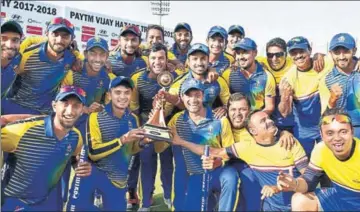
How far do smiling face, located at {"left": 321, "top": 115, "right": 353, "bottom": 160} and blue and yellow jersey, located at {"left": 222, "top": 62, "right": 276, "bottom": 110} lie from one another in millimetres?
1605

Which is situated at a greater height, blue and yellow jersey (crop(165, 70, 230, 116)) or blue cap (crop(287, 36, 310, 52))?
blue cap (crop(287, 36, 310, 52))

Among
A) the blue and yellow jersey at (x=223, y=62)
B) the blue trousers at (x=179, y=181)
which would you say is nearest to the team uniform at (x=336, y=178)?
the blue trousers at (x=179, y=181)

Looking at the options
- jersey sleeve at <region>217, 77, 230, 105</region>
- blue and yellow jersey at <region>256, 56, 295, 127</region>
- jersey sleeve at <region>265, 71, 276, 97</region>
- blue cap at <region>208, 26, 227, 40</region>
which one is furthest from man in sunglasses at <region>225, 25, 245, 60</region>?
jersey sleeve at <region>217, 77, 230, 105</region>

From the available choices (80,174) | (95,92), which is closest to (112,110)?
(80,174)

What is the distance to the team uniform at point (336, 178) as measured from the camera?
369cm

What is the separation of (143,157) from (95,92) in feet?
3.30

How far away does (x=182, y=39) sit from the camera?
634cm

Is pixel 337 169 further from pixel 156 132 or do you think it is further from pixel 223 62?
pixel 223 62

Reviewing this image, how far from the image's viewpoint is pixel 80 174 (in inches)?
157

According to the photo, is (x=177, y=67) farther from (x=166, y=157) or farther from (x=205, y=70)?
(x=166, y=157)

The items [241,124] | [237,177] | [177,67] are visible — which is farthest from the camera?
[177,67]

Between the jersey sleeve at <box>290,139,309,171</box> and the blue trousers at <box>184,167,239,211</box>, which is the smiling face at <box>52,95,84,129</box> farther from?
the jersey sleeve at <box>290,139,309,171</box>

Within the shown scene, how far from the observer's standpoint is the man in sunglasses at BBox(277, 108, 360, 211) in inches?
141

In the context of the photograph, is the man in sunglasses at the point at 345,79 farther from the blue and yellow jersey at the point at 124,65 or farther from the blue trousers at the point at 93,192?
the blue trousers at the point at 93,192
